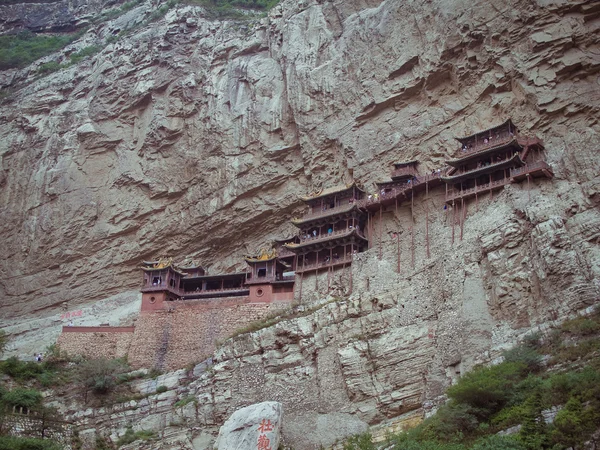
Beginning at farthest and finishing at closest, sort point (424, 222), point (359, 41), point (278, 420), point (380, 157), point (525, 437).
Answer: point (359, 41) → point (380, 157) → point (424, 222) → point (278, 420) → point (525, 437)

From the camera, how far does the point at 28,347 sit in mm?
40594

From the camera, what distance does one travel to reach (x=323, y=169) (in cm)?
3981

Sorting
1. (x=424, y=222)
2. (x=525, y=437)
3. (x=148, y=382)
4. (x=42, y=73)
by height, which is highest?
(x=42, y=73)

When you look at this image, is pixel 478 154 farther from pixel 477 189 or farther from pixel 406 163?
pixel 406 163

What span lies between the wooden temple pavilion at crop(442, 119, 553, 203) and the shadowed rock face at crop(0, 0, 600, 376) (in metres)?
0.78

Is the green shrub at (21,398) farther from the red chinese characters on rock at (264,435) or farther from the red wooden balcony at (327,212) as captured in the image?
the red wooden balcony at (327,212)

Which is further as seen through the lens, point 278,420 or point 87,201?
point 87,201

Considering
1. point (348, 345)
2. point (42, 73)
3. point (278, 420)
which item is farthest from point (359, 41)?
point (42, 73)

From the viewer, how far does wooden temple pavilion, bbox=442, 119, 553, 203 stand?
30.2m

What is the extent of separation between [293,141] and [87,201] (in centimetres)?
1457

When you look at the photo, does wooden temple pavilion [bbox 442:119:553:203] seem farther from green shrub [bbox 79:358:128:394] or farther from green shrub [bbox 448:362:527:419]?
green shrub [bbox 79:358:128:394]

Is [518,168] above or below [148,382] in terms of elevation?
above

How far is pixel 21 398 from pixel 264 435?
37.3 feet

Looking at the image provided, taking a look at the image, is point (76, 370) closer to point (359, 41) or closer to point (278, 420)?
point (278, 420)
